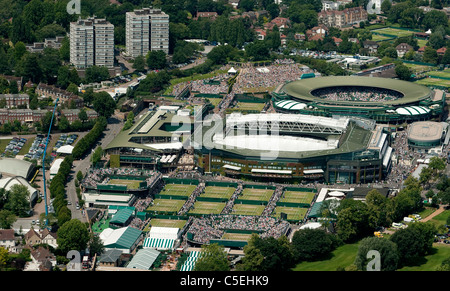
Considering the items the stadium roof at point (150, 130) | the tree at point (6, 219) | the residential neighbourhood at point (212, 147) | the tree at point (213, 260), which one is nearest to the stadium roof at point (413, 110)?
the residential neighbourhood at point (212, 147)

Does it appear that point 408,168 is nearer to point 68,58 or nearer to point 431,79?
point 431,79

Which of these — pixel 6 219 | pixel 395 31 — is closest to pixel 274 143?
pixel 6 219

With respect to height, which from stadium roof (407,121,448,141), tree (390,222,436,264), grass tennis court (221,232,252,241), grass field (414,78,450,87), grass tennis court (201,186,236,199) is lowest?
grass field (414,78,450,87)

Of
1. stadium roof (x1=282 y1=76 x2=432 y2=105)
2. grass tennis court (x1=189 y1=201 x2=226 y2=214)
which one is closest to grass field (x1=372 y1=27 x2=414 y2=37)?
stadium roof (x1=282 y1=76 x2=432 y2=105)

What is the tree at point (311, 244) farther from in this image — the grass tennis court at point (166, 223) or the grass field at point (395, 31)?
the grass field at point (395, 31)

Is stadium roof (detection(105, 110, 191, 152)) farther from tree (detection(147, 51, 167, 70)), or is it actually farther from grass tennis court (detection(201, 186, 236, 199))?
tree (detection(147, 51, 167, 70))

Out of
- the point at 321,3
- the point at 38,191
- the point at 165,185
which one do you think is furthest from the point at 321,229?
the point at 321,3

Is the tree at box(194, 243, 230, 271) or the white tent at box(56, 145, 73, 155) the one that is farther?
the white tent at box(56, 145, 73, 155)
